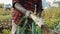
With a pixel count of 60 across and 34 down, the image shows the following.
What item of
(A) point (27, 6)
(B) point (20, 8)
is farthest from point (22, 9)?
(A) point (27, 6)

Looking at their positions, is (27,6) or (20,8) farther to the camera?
(27,6)

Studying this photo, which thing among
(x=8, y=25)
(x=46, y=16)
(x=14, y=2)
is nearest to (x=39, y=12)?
(x=14, y=2)

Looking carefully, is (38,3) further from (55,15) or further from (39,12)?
(55,15)

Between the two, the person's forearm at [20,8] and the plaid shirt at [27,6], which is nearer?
the person's forearm at [20,8]

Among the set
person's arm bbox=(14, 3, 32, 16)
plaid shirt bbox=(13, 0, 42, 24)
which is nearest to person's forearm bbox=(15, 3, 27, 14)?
person's arm bbox=(14, 3, 32, 16)

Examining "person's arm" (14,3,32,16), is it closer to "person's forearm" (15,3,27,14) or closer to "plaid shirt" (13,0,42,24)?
"person's forearm" (15,3,27,14)

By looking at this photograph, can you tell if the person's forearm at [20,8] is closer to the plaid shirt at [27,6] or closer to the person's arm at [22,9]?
the person's arm at [22,9]

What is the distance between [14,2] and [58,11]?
6559mm

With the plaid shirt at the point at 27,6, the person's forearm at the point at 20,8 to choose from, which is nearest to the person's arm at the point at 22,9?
the person's forearm at the point at 20,8

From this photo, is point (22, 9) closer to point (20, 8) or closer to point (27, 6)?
point (20, 8)

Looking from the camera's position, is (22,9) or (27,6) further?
(27,6)

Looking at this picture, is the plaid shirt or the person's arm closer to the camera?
the person's arm

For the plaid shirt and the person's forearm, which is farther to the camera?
the plaid shirt

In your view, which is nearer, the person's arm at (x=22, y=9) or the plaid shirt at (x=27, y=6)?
the person's arm at (x=22, y=9)
